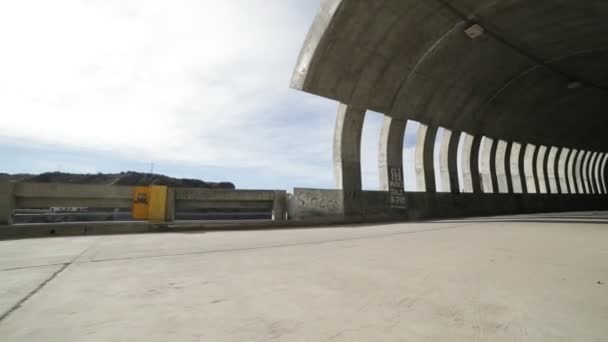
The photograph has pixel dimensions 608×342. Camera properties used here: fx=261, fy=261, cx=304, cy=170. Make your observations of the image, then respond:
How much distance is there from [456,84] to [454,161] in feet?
18.5

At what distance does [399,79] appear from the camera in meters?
13.7

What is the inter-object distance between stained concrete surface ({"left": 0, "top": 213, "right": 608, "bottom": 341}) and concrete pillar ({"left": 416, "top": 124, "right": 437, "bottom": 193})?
44.7ft

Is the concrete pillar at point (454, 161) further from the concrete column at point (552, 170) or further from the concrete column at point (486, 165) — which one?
the concrete column at point (552, 170)

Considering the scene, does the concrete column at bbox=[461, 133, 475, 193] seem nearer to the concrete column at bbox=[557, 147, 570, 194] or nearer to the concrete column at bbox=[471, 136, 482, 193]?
the concrete column at bbox=[471, 136, 482, 193]

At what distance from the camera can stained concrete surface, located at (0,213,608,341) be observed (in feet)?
5.13

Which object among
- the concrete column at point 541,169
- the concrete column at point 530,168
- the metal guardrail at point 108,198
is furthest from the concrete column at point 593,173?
the metal guardrail at point 108,198

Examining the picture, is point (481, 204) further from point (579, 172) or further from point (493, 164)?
point (579, 172)

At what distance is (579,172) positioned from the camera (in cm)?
3119

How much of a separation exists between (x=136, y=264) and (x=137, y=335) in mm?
2399

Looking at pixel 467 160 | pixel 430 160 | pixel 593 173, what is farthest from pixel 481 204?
pixel 593 173

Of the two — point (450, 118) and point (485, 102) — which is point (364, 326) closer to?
point (450, 118)

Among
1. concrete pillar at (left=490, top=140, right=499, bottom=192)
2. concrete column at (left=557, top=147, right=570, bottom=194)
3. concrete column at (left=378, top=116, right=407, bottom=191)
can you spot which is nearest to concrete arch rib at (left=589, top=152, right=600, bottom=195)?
concrete column at (left=557, top=147, right=570, bottom=194)

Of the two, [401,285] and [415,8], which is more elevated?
[415,8]

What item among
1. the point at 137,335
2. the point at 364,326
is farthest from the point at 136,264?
the point at 364,326
